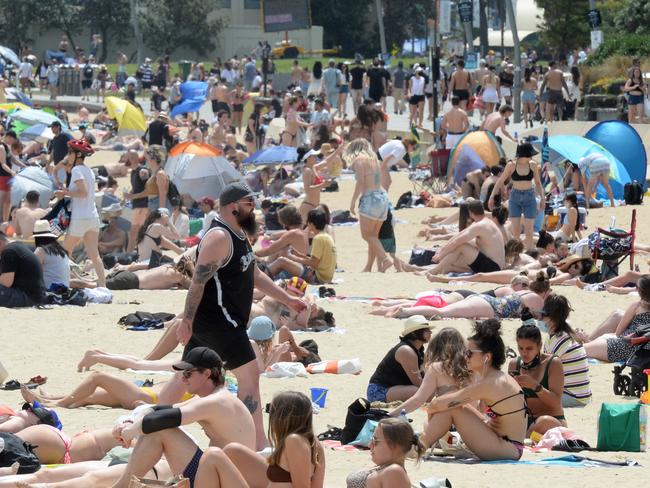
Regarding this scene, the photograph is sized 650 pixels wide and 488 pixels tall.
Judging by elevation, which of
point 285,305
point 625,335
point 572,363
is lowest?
point 625,335

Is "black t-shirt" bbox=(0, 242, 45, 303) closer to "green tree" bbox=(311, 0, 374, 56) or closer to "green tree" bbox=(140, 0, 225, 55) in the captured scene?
"green tree" bbox=(140, 0, 225, 55)

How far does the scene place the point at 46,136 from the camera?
84.9 ft

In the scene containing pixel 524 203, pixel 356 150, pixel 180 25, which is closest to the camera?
pixel 356 150

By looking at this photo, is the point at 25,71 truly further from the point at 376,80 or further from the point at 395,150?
the point at 395,150

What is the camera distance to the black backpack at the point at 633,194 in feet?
63.6

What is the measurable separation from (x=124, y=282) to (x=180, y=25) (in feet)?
163

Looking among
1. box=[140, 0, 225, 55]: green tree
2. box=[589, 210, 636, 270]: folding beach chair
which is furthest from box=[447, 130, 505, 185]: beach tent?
box=[140, 0, 225, 55]: green tree

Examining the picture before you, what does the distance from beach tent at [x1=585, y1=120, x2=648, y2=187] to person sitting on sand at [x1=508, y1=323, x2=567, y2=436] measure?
13056 millimetres

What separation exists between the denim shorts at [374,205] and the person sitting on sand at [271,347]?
4515mm

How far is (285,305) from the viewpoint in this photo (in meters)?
9.52

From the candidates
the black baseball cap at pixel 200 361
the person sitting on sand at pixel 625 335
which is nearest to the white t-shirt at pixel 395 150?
Answer: the person sitting on sand at pixel 625 335

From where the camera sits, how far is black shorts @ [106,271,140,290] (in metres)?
13.4

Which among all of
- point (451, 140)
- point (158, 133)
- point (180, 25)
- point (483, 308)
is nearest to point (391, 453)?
point (483, 308)

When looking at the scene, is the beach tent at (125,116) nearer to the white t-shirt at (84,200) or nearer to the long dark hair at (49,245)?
the white t-shirt at (84,200)
